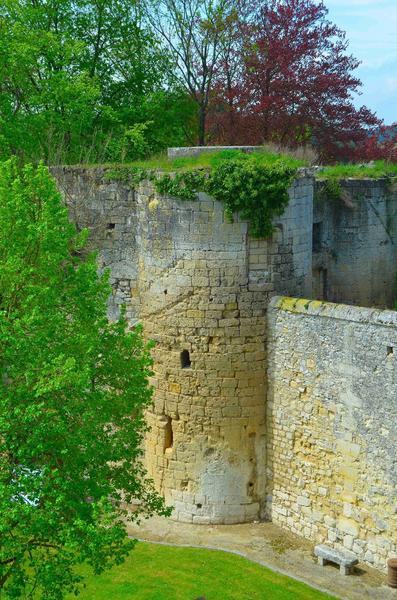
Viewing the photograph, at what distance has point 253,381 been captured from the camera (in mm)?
16625

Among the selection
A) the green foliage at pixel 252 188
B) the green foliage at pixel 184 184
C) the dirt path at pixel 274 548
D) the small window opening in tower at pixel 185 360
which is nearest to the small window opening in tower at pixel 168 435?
the small window opening in tower at pixel 185 360

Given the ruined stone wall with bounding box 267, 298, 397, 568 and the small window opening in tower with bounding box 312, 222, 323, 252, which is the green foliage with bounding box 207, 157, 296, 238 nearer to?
the ruined stone wall with bounding box 267, 298, 397, 568

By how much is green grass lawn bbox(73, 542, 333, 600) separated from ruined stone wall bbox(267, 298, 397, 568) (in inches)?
56.7

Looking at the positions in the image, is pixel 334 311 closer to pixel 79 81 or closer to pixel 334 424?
pixel 334 424

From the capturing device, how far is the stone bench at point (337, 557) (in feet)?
49.1

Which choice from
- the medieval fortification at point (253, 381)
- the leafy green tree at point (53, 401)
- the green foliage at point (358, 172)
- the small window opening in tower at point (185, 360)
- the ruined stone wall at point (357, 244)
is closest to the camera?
the leafy green tree at point (53, 401)

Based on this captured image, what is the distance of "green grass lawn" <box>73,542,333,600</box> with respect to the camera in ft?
47.6

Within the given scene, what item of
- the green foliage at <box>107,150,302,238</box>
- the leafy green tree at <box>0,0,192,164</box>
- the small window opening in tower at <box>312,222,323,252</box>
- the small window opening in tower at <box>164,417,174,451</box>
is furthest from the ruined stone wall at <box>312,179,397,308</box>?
the leafy green tree at <box>0,0,192,164</box>

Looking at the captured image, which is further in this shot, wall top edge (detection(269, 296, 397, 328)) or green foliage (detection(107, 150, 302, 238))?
green foliage (detection(107, 150, 302, 238))

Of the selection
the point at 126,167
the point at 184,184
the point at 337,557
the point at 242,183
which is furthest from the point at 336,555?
the point at 126,167

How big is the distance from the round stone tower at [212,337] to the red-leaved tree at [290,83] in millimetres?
9059

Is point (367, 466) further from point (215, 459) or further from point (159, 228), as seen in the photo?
point (159, 228)

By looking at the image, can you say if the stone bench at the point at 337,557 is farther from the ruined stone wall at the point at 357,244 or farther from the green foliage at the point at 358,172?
the green foliage at the point at 358,172

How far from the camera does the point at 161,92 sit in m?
26.9
